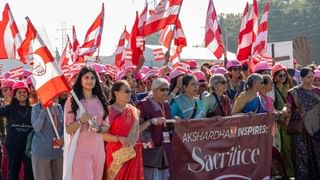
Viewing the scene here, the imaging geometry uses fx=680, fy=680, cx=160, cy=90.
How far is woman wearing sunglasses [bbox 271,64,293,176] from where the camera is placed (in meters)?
10.2

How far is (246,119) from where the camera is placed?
30.4ft

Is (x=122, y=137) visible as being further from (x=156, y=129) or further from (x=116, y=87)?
(x=156, y=129)

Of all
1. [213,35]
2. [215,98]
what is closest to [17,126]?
[215,98]

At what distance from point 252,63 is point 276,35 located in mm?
80422

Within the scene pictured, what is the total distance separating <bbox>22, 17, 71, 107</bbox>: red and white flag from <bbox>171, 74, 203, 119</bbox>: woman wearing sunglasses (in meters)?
1.95

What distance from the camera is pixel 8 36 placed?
13.0 m

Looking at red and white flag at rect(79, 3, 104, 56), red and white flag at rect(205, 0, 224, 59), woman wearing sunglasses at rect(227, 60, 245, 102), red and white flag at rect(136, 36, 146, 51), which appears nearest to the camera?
woman wearing sunglasses at rect(227, 60, 245, 102)

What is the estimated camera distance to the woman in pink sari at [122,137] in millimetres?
7792

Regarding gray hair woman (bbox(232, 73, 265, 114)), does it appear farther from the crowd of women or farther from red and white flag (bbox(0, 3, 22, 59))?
red and white flag (bbox(0, 3, 22, 59))

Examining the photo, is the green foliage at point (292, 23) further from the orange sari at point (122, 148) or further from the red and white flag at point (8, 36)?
the orange sari at point (122, 148)

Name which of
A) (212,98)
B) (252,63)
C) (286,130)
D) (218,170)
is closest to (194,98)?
(212,98)

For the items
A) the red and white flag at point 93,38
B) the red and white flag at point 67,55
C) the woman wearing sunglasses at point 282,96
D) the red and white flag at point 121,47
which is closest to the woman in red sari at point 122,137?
the woman wearing sunglasses at point 282,96

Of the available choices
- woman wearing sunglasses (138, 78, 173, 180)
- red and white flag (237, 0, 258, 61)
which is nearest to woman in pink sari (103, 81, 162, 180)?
woman wearing sunglasses (138, 78, 173, 180)

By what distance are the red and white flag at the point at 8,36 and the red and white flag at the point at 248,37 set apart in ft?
14.1
